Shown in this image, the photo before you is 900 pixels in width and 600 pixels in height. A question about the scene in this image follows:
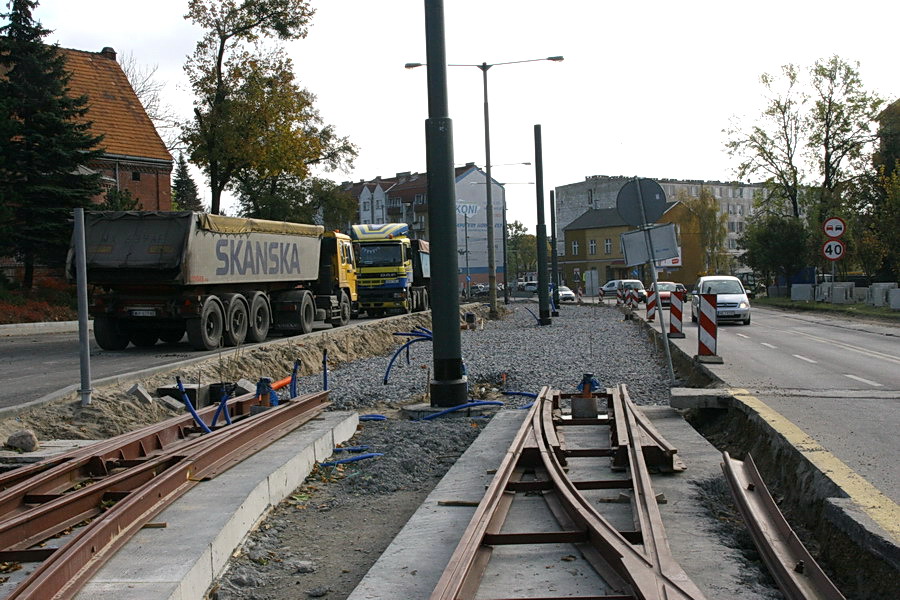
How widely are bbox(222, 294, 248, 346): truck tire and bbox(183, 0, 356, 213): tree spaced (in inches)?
772

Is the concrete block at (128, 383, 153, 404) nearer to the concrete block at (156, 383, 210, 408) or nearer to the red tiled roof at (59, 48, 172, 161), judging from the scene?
the concrete block at (156, 383, 210, 408)

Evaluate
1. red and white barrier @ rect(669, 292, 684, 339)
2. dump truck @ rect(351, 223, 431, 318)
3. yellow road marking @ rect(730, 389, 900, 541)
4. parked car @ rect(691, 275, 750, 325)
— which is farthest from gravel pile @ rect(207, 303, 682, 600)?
dump truck @ rect(351, 223, 431, 318)

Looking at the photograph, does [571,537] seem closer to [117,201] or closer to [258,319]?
[258,319]

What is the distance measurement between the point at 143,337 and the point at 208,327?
2527 millimetres

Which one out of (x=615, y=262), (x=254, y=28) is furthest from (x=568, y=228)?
(x=254, y=28)

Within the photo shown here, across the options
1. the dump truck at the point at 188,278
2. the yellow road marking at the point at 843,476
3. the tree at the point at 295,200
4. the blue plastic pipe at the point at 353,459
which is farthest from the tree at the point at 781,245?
the blue plastic pipe at the point at 353,459

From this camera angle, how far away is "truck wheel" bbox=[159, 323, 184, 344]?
63.4 ft

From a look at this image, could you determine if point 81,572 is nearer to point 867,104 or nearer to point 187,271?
point 187,271

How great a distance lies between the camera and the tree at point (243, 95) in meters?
38.6

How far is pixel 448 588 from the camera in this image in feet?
13.4

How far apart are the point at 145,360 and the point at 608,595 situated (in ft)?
45.1

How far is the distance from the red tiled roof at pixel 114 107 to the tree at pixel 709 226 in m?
61.8

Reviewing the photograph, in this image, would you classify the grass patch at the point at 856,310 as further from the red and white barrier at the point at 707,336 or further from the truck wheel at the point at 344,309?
the red and white barrier at the point at 707,336

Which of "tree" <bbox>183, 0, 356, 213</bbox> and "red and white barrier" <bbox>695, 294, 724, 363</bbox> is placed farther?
"tree" <bbox>183, 0, 356, 213</bbox>
